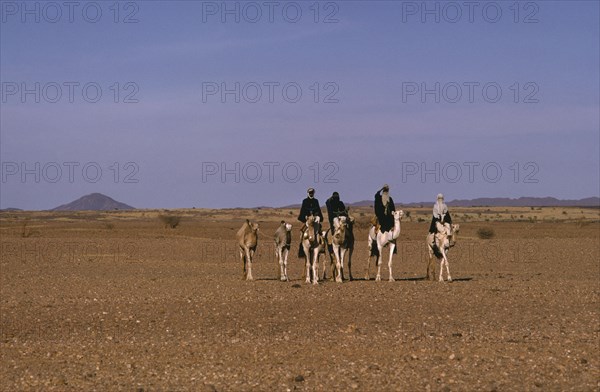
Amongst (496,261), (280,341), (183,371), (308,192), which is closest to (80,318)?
(280,341)

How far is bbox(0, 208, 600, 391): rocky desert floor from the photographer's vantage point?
43.2 feet

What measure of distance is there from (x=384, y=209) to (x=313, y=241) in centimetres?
229

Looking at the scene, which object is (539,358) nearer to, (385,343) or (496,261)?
(385,343)

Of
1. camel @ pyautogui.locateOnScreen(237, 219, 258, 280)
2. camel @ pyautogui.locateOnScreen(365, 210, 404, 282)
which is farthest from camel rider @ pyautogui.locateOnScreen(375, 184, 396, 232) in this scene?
camel @ pyautogui.locateOnScreen(237, 219, 258, 280)

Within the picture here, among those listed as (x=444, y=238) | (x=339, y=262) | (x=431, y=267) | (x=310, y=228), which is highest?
(x=310, y=228)

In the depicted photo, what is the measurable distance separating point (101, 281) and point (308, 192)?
6183 millimetres

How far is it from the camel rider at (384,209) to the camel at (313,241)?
5.89ft

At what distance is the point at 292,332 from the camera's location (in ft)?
56.6

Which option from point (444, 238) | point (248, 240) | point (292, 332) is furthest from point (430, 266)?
point (292, 332)

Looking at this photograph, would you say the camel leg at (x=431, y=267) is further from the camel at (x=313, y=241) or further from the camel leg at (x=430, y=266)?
the camel at (x=313, y=241)

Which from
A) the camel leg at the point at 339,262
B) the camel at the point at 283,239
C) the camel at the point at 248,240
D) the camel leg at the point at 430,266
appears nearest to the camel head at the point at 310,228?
the camel at the point at 283,239

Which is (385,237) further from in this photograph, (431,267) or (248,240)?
(248,240)

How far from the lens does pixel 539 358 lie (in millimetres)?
14625

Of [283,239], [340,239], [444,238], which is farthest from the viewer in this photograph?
[444,238]
